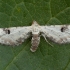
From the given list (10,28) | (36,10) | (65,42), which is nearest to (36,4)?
(36,10)

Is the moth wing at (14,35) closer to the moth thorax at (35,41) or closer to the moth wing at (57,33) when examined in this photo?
the moth thorax at (35,41)

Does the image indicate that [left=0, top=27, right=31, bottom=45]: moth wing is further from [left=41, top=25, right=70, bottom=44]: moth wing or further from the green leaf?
[left=41, top=25, right=70, bottom=44]: moth wing

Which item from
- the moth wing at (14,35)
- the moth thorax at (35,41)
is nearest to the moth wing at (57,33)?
the moth thorax at (35,41)

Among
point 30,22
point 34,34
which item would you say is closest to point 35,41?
point 34,34

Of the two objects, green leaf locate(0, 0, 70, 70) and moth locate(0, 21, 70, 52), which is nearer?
Result: green leaf locate(0, 0, 70, 70)

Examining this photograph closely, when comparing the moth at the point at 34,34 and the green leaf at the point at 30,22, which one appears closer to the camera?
the green leaf at the point at 30,22

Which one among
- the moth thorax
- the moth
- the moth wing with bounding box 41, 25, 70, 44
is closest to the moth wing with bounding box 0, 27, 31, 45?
the moth

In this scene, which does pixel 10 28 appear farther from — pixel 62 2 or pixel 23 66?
pixel 62 2
